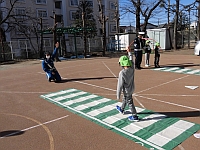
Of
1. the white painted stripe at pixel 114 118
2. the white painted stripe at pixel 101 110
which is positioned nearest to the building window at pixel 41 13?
the white painted stripe at pixel 101 110

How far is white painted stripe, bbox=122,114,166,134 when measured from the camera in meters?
4.61

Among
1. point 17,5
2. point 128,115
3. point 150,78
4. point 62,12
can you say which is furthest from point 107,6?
point 128,115

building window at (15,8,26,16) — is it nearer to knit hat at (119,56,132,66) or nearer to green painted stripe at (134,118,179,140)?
knit hat at (119,56,132,66)

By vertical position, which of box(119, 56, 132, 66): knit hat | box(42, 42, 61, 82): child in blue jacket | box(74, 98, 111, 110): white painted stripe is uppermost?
box(119, 56, 132, 66): knit hat

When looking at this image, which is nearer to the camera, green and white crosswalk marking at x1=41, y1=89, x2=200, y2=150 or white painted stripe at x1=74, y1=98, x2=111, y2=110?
green and white crosswalk marking at x1=41, y1=89, x2=200, y2=150

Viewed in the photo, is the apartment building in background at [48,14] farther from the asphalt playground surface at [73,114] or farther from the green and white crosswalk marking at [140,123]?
the green and white crosswalk marking at [140,123]

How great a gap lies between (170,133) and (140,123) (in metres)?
0.76

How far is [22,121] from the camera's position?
216 inches

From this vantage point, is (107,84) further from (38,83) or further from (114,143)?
(114,143)

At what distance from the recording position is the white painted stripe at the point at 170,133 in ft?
13.3

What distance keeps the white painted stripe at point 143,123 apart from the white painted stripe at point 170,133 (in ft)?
1.44

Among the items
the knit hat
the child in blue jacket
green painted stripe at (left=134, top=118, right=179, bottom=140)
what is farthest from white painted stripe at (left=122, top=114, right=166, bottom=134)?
the child in blue jacket

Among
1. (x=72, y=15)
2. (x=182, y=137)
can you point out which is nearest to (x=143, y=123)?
(x=182, y=137)

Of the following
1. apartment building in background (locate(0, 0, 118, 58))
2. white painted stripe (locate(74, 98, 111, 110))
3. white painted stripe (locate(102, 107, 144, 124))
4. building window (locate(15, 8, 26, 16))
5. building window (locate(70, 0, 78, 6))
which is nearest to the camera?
white painted stripe (locate(102, 107, 144, 124))
